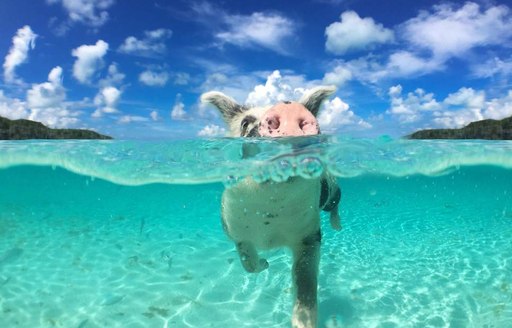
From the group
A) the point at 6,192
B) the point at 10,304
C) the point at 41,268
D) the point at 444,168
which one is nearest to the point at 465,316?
the point at 10,304

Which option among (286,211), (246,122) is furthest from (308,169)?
(246,122)

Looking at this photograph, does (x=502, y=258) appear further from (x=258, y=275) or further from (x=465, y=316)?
(x=258, y=275)

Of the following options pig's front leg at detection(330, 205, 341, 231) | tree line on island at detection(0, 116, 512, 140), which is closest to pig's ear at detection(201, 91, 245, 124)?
pig's front leg at detection(330, 205, 341, 231)

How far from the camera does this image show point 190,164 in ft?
38.8

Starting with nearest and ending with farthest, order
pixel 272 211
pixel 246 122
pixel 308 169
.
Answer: pixel 272 211 → pixel 308 169 → pixel 246 122

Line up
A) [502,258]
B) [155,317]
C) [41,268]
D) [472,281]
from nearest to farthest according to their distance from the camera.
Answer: [155,317], [472,281], [41,268], [502,258]

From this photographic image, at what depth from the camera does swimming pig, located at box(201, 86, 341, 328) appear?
12.4 feet

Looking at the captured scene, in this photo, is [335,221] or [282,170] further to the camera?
[335,221]

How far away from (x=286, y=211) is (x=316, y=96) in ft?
5.91

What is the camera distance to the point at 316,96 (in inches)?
207

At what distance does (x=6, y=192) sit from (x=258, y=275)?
3074cm

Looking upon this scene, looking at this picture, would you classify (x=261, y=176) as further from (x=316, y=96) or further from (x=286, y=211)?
(x=316, y=96)

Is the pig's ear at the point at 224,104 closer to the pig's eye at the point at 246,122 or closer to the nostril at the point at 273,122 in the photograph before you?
the pig's eye at the point at 246,122

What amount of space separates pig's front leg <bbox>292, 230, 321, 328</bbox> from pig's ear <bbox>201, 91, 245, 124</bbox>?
2.25 meters
